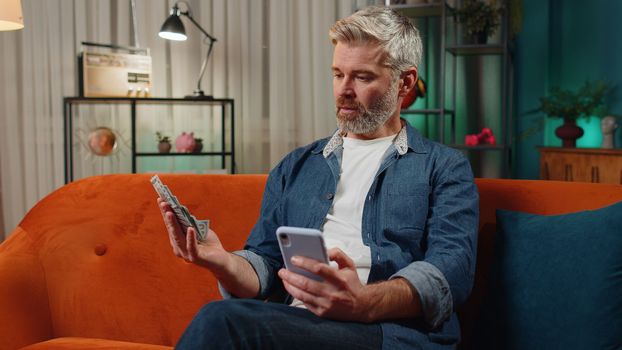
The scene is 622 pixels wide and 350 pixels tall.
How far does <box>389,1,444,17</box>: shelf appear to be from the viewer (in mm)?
3924

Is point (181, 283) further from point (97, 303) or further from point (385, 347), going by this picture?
point (385, 347)

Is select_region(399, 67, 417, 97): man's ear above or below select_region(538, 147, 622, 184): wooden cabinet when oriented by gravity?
above

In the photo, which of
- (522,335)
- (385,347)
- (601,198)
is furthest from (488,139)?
(385,347)

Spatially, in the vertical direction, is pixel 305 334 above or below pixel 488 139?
below

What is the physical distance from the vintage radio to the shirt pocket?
8.66 feet

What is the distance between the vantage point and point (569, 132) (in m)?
3.89

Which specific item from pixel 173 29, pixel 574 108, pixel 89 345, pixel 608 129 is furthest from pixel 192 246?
pixel 574 108

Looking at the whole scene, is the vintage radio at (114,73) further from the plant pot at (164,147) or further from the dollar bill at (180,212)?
the dollar bill at (180,212)

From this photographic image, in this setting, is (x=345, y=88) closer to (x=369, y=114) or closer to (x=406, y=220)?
(x=369, y=114)

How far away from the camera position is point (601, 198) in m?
1.59

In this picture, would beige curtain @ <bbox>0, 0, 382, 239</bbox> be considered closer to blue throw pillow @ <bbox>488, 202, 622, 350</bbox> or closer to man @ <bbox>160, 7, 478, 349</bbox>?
man @ <bbox>160, 7, 478, 349</bbox>

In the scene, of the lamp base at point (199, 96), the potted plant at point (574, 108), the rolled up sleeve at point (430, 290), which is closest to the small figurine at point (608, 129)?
the potted plant at point (574, 108)

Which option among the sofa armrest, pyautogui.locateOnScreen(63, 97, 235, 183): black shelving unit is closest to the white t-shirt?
the sofa armrest

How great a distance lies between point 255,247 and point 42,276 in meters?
0.64
